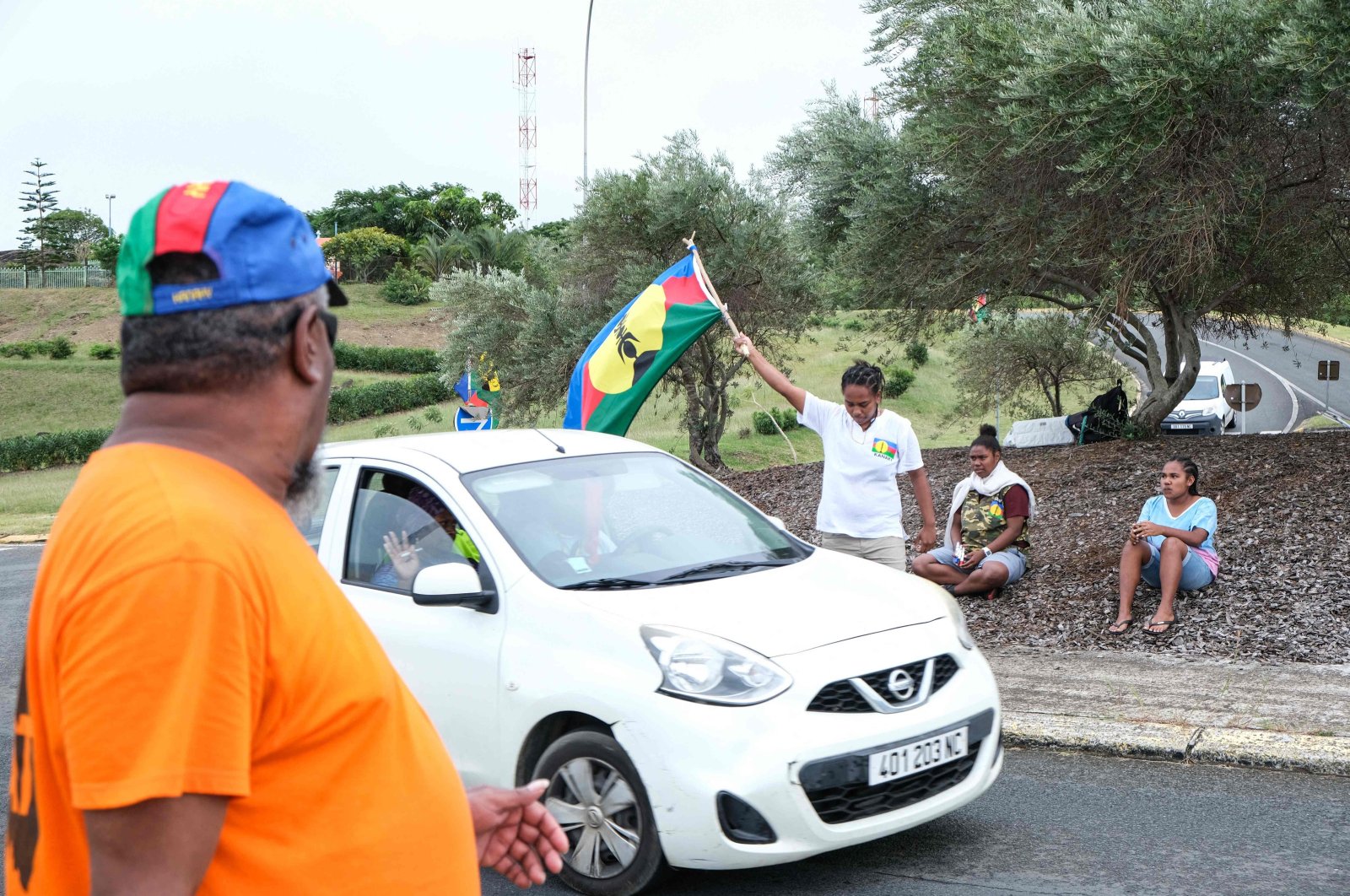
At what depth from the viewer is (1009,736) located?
254 inches

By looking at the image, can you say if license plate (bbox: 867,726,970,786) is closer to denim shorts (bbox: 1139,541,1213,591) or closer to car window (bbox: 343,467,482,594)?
car window (bbox: 343,467,482,594)

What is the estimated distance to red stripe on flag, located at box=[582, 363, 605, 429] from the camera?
895cm

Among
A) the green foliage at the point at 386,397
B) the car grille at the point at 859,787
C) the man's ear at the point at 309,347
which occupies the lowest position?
the green foliage at the point at 386,397

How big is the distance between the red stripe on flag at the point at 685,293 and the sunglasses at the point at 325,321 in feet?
23.7

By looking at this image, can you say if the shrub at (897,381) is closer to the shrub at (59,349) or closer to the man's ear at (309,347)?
the shrub at (59,349)

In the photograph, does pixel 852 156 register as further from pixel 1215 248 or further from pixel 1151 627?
pixel 1151 627

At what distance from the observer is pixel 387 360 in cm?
5853

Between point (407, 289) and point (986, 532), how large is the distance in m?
69.2

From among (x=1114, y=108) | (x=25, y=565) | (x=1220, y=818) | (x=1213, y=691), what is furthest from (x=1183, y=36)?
(x=25, y=565)

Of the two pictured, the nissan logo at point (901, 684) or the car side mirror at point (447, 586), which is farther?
the car side mirror at point (447, 586)

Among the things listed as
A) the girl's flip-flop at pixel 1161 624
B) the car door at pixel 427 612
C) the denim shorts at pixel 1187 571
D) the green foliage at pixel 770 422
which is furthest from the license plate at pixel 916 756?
the green foliage at pixel 770 422

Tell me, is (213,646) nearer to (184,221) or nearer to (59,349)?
(184,221)

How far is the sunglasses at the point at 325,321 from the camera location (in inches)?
61.5

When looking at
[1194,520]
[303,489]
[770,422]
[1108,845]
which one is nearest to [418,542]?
[1108,845]
